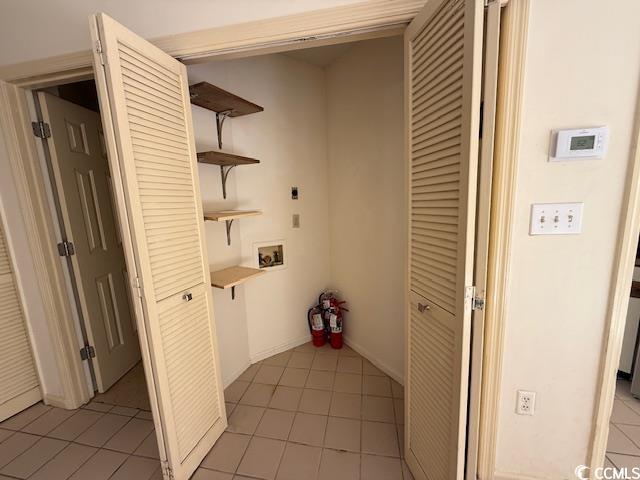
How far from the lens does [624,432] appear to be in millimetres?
1474

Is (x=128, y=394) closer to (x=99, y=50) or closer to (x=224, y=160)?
(x=224, y=160)

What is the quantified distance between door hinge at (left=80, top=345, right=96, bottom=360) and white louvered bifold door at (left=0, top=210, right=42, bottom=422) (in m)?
0.31

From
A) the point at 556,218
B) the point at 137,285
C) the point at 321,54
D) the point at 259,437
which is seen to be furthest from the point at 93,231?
the point at 556,218

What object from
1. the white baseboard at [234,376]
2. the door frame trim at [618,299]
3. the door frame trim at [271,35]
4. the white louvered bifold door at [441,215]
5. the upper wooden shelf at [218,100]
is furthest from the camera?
the white baseboard at [234,376]

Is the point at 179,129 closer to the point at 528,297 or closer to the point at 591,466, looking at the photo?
the point at 528,297

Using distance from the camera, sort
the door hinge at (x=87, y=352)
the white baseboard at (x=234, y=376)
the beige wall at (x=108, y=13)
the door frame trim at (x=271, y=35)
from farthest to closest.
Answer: the white baseboard at (x=234, y=376) < the door hinge at (x=87, y=352) < the beige wall at (x=108, y=13) < the door frame trim at (x=271, y=35)

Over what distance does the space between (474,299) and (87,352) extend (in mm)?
2397


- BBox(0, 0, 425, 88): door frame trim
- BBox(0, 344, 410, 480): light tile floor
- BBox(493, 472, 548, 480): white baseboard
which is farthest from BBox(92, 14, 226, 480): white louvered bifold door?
BBox(493, 472, 548, 480): white baseboard

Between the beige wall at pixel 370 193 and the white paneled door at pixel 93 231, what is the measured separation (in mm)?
1813

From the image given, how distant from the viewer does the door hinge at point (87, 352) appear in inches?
71.4

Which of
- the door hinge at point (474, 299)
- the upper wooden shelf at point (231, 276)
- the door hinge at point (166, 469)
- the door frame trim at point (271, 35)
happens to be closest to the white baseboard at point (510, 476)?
the door hinge at point (474, 299)

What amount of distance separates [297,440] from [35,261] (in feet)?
6.25

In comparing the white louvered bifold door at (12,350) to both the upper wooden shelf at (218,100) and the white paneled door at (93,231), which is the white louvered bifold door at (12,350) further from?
the upper wooden shelf at (218,100)

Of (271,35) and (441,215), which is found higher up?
(271,35)
